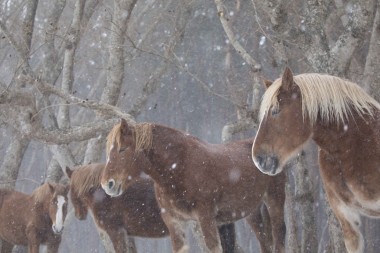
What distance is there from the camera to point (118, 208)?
10336 millimetres

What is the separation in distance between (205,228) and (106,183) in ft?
4.30

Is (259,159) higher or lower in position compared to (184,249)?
higher

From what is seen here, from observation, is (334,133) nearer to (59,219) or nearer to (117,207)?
(117,207)

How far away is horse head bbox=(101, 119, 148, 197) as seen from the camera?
334 inches

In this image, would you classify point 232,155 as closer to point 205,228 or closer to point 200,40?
point 205,228

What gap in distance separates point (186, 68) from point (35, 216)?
4.50 metres

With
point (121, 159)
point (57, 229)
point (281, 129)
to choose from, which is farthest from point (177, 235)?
point (57, 229)

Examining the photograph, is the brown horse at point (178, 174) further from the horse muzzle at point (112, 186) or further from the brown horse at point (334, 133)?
the brown horse at point (334, 133)

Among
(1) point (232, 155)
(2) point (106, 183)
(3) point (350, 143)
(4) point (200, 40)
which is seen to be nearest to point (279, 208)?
(1) point (232, 155)

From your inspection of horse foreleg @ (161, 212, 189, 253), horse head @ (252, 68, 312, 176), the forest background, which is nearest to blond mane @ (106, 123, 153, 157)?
horse foreleg @ (161, 212, 189, 253)

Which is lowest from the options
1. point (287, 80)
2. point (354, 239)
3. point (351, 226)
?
point (354, 239)

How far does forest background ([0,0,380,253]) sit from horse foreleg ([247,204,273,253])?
0.86 m

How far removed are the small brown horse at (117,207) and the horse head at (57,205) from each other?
466 mm

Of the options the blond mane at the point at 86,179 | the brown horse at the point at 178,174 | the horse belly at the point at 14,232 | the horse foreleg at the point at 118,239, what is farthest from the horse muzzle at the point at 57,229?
the brown horse at the point at 178,174
